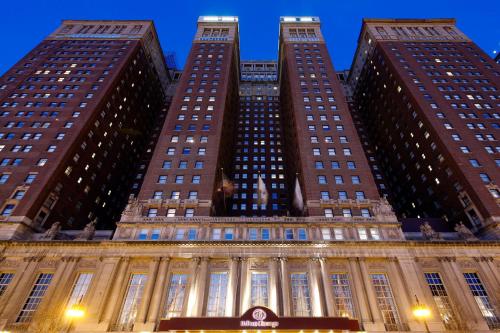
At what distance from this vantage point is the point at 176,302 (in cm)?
3406

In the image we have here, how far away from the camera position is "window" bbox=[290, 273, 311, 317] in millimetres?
33562

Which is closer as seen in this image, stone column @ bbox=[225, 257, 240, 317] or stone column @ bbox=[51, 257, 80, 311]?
stone column @ bbox=[225, 257, 240, 317]

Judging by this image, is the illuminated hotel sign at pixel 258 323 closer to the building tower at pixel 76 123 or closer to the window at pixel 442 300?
the window at pixel 442 300

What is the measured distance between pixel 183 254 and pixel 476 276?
35972mm

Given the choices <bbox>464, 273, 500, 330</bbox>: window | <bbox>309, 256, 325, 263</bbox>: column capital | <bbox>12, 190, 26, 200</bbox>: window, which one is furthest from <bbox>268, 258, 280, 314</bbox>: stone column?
<bbox>12, 190, 26, 200</bbox>: window

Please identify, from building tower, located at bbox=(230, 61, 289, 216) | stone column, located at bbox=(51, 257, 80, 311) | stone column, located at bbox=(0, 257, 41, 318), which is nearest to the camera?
stone column, located at bbox=(0, 257, 41, 318)

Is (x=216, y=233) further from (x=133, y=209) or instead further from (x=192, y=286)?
(x=133, y=209)

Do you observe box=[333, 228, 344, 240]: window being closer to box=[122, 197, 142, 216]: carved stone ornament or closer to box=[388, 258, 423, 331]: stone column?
box=[388, 258, 423, 331]: stone column

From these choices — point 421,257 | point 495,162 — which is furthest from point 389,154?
point 421,257

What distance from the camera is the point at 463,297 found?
3391 cm

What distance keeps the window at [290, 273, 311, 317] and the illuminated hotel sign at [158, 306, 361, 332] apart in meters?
6.37

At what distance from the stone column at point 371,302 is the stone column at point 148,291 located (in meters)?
23.7

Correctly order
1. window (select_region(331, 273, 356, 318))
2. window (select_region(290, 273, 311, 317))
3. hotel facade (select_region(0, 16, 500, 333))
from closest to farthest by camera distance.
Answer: hotel facade (select_region(0, 16, 500, 333)) < window (select_region(331, 273, 356, 318)) < window (select_region(290, 273, 311, 317))

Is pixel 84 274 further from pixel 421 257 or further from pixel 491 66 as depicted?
pixel 491 66
